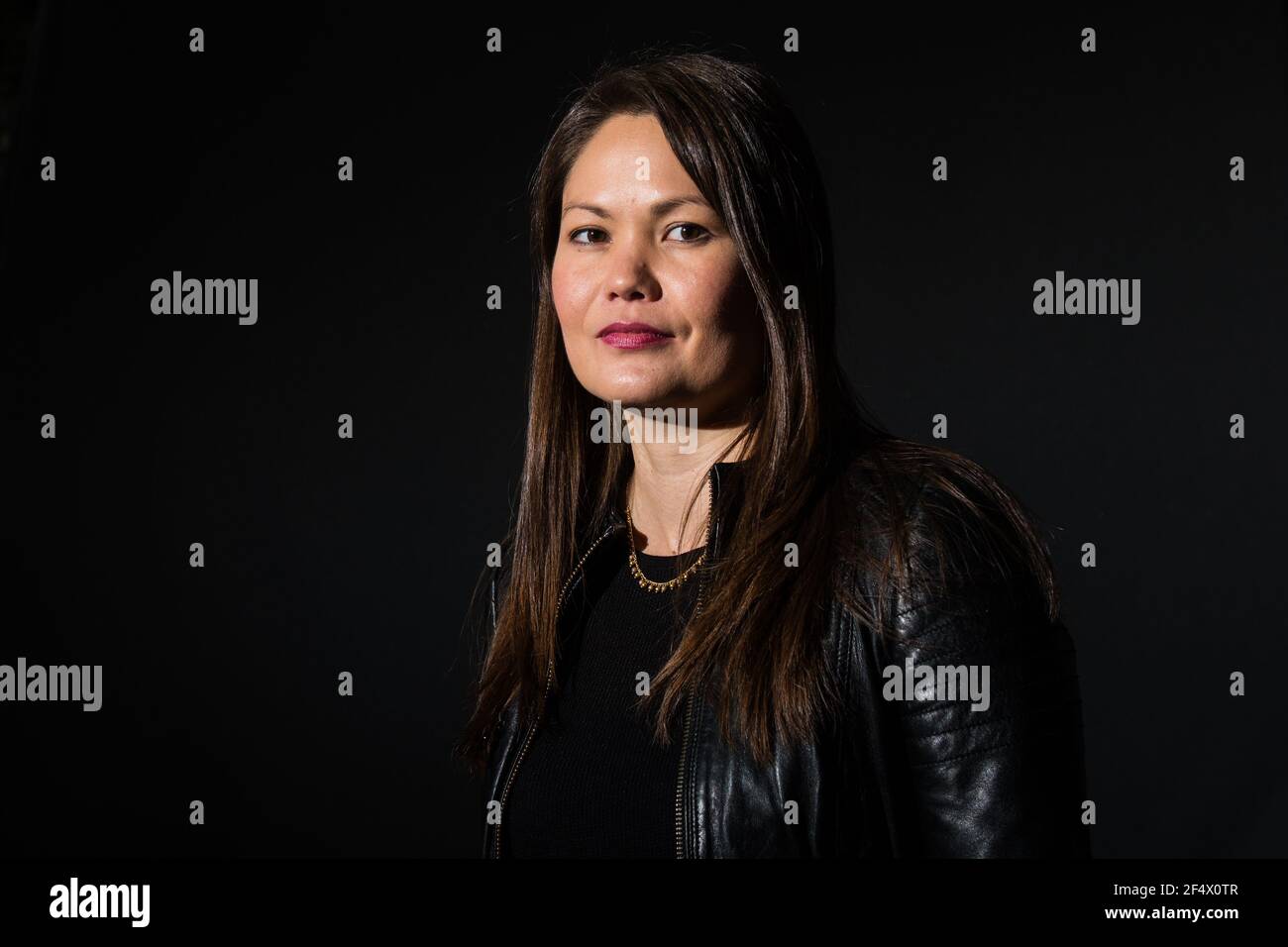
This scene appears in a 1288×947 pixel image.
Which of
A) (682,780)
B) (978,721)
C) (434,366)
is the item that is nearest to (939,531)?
(978,721)

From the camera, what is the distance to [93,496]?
2.86m

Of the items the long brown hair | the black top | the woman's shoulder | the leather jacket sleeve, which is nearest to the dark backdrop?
the long brown hair

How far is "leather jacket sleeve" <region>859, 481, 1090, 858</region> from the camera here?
1097mm

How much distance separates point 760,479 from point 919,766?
34cm

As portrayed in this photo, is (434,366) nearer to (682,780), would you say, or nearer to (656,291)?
(656,291)

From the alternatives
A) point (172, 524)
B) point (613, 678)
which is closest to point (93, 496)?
point (172, 524)

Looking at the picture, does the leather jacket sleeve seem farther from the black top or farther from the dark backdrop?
the dark backdrop

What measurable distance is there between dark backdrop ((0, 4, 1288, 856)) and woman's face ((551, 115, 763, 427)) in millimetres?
1378

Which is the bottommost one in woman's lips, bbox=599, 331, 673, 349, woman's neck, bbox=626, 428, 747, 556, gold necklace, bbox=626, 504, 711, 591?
gold necklace, bbox=626, 504, 711, 591

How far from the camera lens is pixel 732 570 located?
129cm

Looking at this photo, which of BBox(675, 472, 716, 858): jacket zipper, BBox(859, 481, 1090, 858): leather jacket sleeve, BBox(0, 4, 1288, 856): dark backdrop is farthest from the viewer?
BBox(0, 4, 1288, 856): dark backdrop
